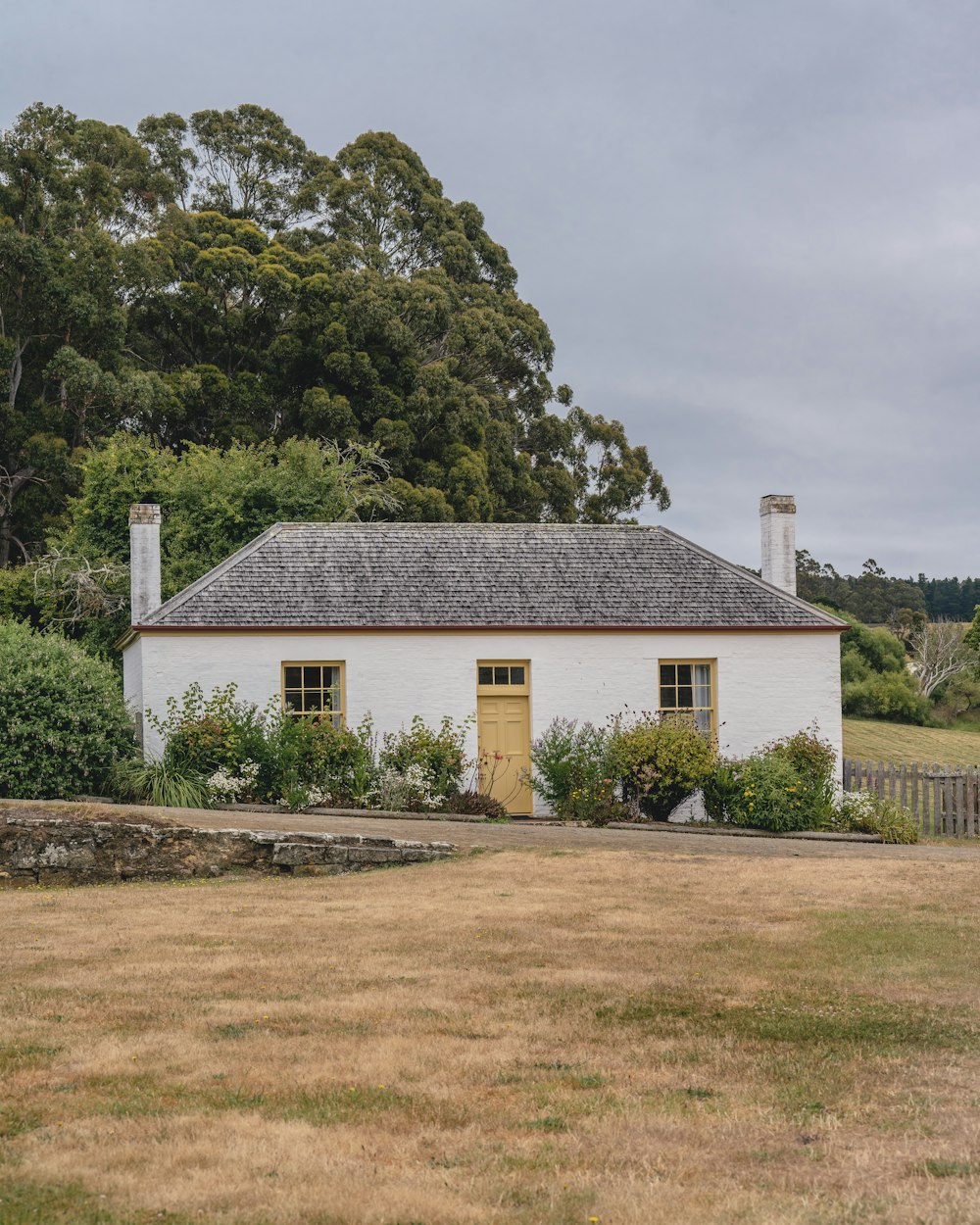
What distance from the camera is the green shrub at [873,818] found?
20.4 metres

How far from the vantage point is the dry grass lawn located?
16.3 feet

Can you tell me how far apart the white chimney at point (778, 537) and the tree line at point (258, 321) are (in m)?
11.4

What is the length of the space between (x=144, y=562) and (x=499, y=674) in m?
6.37

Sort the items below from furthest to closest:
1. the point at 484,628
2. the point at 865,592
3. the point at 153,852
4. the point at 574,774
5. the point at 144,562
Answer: the point at 865,592
the point at 144,562
the point at 484,628
the point at 574,774
the point at 153,852

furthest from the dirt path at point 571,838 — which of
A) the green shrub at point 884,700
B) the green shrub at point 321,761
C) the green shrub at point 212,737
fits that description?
the green shrub at point 884,700

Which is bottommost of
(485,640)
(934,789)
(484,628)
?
(934,789)

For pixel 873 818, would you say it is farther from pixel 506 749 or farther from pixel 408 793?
pixel 408 793

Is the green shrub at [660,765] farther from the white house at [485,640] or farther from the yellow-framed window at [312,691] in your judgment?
the yellow-framed window at [312,691]

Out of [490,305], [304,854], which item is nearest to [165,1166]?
[304,854]

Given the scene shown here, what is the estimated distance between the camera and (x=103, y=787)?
2042 cm

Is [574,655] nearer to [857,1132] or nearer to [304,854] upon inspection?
[304,854]

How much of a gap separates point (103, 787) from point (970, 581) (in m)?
94.6

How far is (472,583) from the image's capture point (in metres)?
22.8

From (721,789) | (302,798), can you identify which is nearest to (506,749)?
(721,789)
